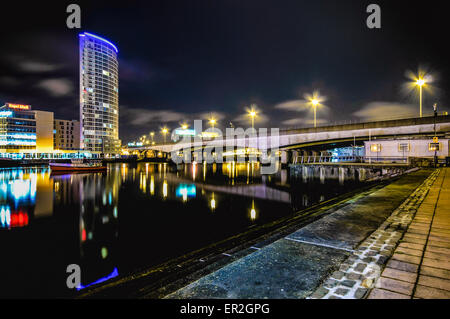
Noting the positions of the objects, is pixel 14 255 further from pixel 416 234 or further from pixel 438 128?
pixel 438 128

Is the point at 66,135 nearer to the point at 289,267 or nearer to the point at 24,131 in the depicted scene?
the point at 24,131

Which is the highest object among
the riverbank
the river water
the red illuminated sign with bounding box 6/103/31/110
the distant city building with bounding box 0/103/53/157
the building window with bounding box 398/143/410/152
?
the red illuminated sign with bounding box 6/103/31/110

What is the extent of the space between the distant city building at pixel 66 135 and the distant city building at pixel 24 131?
26042 millimetres

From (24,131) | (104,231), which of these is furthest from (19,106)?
(104,231)

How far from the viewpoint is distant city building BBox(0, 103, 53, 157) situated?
107m

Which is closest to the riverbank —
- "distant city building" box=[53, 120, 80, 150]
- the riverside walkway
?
the riverside walkway

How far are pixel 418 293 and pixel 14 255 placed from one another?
1179cm

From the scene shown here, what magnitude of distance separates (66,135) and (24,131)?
3787 centimetres

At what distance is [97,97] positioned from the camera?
495ft

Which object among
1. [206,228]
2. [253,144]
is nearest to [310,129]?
[253,144]

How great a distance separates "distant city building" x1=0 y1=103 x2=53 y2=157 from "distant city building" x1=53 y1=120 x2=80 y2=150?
26.0 metres

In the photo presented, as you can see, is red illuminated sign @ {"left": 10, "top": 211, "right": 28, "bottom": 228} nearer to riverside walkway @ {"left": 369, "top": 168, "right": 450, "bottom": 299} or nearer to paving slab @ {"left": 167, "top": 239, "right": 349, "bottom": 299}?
paving slab @ {"left": 167, "top": 239, "right": 349, "bottom": 299}

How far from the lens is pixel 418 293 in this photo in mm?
3314

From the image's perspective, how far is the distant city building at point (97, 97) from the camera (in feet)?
477
